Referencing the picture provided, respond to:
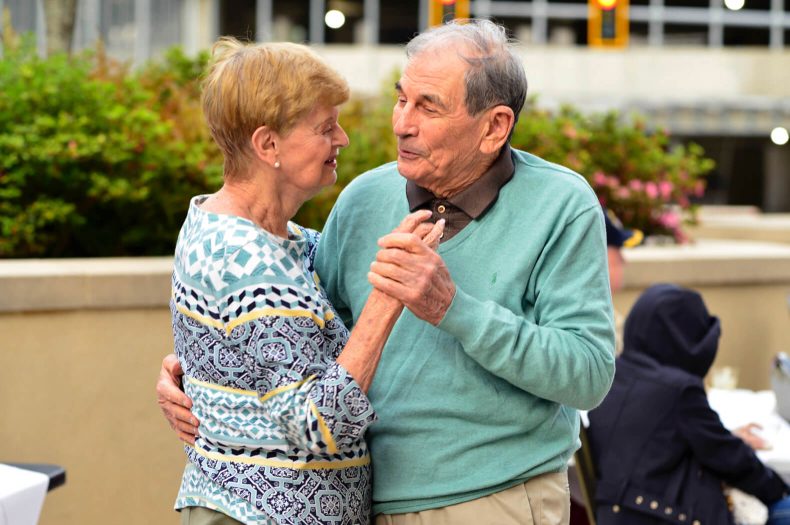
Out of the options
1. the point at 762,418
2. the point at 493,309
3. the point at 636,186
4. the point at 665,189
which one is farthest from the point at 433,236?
the point at 665,189

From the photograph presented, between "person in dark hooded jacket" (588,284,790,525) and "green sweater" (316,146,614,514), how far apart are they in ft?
6.10

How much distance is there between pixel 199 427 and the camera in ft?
7.95

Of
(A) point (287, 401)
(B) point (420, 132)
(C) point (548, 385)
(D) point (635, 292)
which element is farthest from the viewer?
(D) point (635, 292)

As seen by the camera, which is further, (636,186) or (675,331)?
(636,186)

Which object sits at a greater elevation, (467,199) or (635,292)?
(467,199)

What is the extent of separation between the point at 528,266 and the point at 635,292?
4539 millimetres

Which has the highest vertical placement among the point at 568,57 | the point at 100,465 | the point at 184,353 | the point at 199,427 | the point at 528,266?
the point at 568,57

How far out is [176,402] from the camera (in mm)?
2539

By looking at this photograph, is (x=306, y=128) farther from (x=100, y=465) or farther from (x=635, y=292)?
(x=635, y=292)

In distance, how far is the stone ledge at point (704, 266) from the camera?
6848 mm

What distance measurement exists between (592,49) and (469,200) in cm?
2533

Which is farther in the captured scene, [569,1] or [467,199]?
[569,1]

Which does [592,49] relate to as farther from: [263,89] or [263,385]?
[263,385]

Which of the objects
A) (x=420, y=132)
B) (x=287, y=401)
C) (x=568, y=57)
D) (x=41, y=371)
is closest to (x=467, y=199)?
(x=420, y=132)
